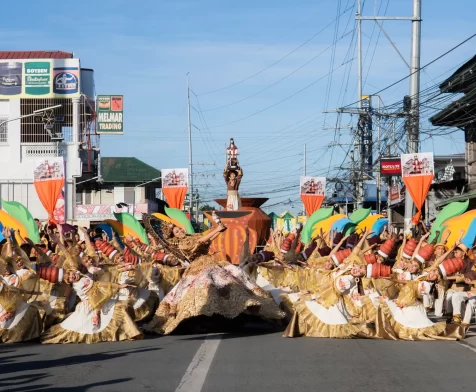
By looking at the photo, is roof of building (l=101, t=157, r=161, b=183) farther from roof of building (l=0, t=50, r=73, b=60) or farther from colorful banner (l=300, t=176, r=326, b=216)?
colorful banner (l=300, t=176, r=326, b=216)

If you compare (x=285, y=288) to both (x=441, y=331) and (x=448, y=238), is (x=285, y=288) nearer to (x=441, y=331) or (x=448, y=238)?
(x=448, y=238)

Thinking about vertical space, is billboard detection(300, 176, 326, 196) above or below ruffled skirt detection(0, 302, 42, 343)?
above

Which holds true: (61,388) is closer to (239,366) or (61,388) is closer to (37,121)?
(239,366)

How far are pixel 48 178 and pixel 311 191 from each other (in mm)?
15149

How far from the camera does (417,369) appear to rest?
Answer: 10273 millimetres

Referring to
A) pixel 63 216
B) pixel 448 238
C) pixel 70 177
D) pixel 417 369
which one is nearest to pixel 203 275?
pixel 417 369

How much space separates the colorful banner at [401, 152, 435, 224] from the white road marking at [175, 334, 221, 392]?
516 inches

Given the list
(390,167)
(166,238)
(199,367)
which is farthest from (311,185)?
(199,367)

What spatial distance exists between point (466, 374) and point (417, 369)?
21.8 inches

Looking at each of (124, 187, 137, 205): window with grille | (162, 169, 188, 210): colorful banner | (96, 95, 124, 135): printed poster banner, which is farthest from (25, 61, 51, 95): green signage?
(124, 187, 137, 205): window with grille

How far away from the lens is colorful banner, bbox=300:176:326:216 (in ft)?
138

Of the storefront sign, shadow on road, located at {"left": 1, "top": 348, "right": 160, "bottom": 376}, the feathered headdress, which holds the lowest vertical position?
shadow on road, located at {"left": 1, "top": 348, "right": 160, "bottom": 376}

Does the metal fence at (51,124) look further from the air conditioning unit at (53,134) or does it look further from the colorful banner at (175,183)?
the colorful banner at (175,183)

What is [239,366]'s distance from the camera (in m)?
10.5
